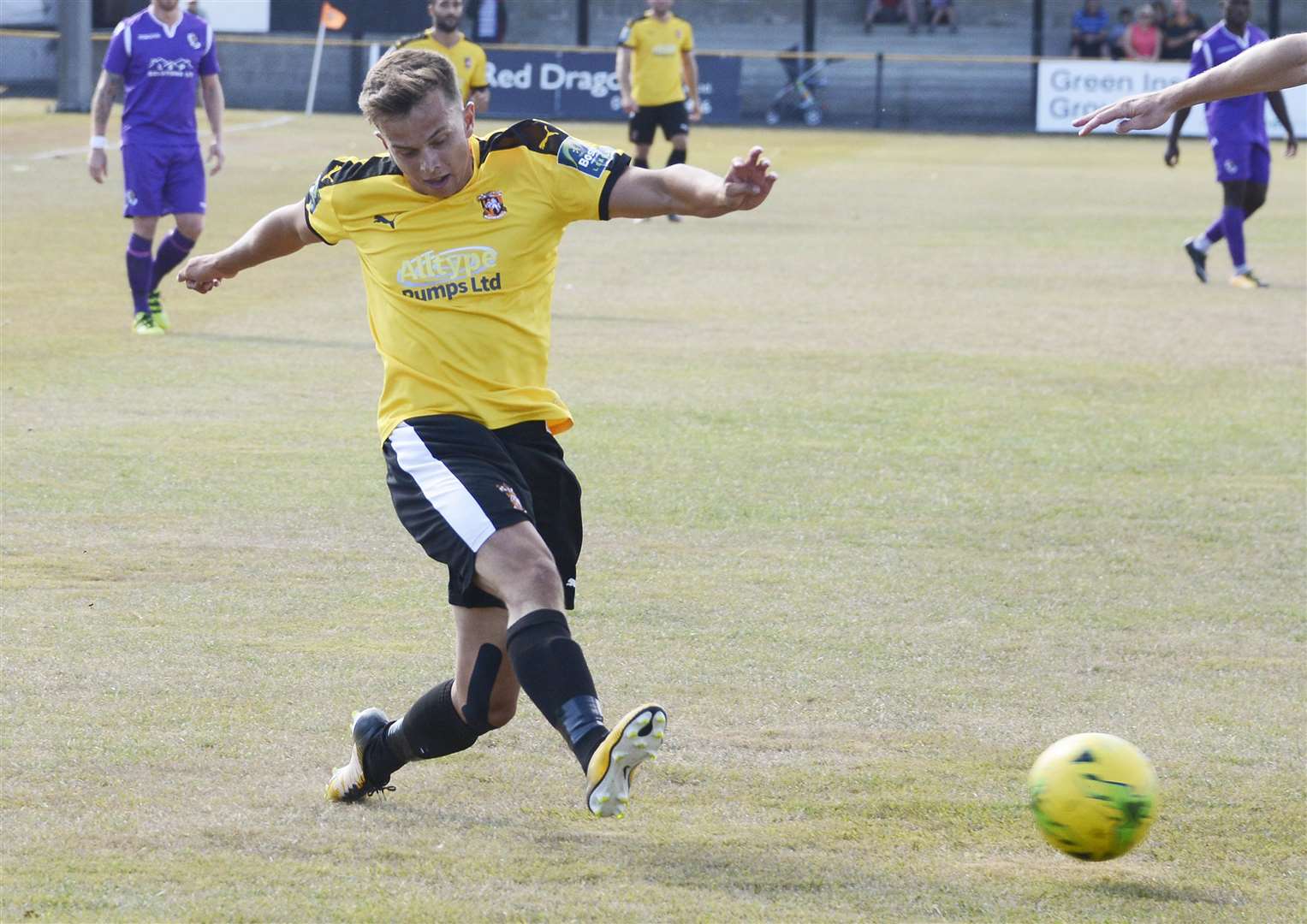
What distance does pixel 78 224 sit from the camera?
1873 centimetres

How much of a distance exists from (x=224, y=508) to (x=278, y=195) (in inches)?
581

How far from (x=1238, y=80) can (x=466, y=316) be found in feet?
6.61

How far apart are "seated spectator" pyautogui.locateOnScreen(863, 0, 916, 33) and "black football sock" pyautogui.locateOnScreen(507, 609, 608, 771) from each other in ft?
129

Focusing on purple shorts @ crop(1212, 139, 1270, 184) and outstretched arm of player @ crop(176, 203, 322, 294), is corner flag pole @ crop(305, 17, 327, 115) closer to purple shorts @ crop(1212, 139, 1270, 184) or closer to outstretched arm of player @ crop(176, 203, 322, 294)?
purple shorts @ crop(1212, 139, 1270, 184)

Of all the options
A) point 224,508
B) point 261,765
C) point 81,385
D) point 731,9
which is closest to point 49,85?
point 731,9

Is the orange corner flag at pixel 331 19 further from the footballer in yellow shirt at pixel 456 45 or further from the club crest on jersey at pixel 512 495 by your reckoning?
the club crest on jersey at pixel 512 495

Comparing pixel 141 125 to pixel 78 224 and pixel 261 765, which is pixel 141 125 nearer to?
pixel 78 224

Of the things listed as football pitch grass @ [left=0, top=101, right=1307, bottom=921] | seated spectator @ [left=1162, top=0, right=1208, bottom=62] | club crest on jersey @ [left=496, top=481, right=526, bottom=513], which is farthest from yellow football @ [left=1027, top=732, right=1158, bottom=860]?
seated spectator @ [left=1162, top=0, right=1208, bottom=62]

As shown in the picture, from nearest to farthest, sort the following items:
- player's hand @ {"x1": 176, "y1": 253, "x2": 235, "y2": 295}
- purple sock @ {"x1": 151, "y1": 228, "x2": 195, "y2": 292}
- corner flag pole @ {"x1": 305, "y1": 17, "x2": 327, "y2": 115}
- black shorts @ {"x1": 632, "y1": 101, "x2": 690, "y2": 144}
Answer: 1. player's hand @ {"x1": 176, "y1": 253, "x2": 235, "y2": 295}
2. purple sock @ {"x1": 151, "y1": 228, "x2": 195, "y2": 292}
3. black shorts @ {"x1": 632, "y1": 101, "x2": 690, "y2": 144}
4. corner flag pole @ {"x1": 305, "y1": 17, "x2": 327, "y2": 115}

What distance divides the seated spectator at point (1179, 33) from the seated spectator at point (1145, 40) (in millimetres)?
263

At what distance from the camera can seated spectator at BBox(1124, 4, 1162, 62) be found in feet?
120

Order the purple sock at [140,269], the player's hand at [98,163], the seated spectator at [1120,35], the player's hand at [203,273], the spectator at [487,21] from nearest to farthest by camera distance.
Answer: the player's hand at [203,273] → the purple sock at [140,269] → the player's hand at [98,163] → the seated spectator at [1120,35] → the spectator at [487,21]

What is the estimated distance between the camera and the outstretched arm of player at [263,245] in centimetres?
498

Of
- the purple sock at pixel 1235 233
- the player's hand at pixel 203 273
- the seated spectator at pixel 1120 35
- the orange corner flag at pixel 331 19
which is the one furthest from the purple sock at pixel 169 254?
the seated spectator at pixel 1120 35
